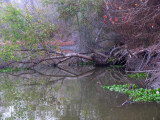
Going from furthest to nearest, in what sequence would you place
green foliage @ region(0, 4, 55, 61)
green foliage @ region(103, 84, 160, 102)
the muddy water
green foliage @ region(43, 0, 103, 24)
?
green foliage @ region(43, 0, 103, 24) < green foliage @ region(0, 4, 55, 61) < green foliage @ region(103, 84, 160, 102) < the muddy water

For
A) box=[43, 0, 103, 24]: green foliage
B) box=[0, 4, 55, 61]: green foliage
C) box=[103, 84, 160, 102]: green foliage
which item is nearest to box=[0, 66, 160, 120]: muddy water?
box=[103, 84, 160, 102]: green foliage

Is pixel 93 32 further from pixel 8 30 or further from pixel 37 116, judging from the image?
pixel 37 116

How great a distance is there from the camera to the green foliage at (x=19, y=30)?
39.4 ft

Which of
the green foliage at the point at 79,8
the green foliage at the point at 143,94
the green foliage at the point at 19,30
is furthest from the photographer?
the green foliage at the point at 79,8

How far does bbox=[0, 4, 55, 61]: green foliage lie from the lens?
12.0 m

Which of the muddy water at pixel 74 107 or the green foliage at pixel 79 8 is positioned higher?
the green foliage at pixel 79 8

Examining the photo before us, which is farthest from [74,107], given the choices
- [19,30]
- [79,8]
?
[79,8]

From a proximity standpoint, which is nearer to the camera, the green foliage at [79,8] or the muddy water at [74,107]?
the muddy water at [74,107]

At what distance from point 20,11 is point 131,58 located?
26.2ft

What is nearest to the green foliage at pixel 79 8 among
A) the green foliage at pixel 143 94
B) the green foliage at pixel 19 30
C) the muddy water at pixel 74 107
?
the green foliage at pixel 19 30

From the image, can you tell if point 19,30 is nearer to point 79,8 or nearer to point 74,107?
point 79,8

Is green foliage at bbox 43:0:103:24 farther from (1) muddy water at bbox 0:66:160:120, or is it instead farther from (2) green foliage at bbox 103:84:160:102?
(2) green foliage at bbox 103:84:160:102

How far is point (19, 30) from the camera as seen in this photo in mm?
12391

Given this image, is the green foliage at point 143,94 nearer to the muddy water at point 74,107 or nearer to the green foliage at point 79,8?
the muddy water at point 74,107
